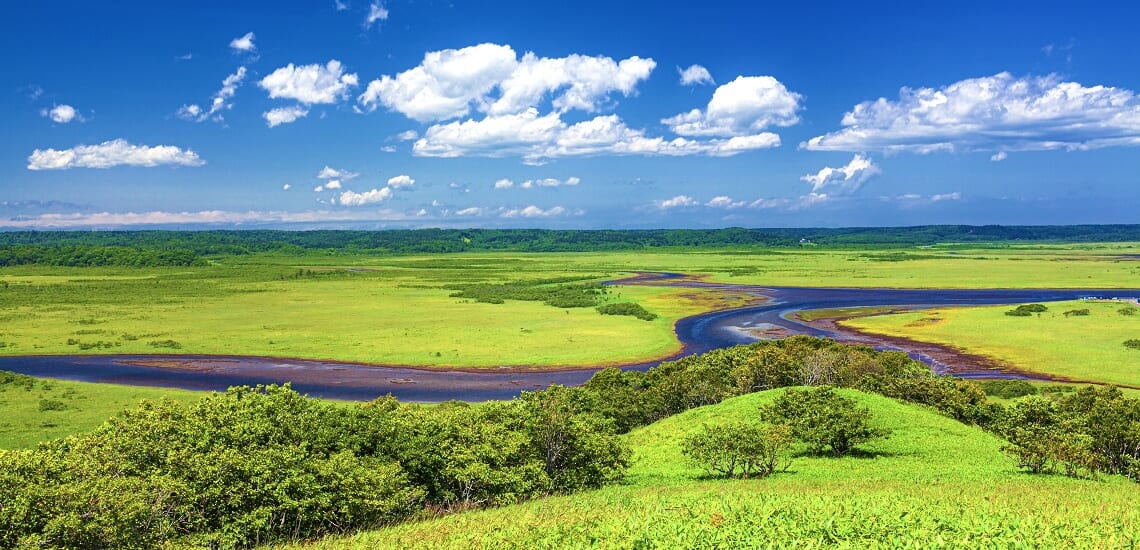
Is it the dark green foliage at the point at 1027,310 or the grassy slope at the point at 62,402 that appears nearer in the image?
the grassy slope at the point at 62,402

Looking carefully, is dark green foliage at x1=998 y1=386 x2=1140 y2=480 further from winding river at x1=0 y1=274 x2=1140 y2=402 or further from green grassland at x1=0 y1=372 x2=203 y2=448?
green grassland at x1=0 y1=372 x2=203 y2=448

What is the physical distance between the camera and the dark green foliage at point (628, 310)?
121 m

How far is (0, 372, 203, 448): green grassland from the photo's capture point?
54.0 m

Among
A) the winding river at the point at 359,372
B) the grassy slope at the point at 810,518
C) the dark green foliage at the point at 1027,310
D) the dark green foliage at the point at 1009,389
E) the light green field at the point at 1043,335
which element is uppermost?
the grassy slope at the point at 810,518

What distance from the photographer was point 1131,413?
3950 cm

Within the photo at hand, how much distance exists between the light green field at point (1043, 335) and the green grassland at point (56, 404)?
312 ft

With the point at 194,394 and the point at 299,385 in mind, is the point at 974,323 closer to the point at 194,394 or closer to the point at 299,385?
the point at 299,385

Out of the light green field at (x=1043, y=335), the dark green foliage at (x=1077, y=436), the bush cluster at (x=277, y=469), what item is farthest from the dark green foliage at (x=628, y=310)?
the bush cluster at (x=277, y=469)

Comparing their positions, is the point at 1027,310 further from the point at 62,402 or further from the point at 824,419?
the point at 62,402

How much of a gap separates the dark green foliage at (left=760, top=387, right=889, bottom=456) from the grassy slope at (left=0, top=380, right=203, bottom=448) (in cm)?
4647

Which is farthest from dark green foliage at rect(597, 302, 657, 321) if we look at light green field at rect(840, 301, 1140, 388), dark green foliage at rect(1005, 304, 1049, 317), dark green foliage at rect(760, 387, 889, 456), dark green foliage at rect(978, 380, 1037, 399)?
dark green foliage at rect(760, 387, 889, 456)

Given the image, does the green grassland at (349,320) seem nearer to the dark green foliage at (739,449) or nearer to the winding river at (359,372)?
the winding river at (359,372)

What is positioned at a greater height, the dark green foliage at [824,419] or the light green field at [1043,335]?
the dark green foliage at [824,419]

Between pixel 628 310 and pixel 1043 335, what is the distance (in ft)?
209
